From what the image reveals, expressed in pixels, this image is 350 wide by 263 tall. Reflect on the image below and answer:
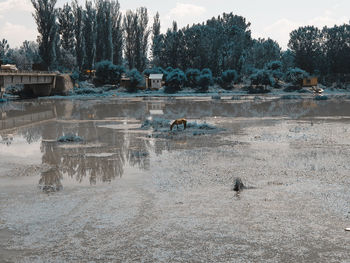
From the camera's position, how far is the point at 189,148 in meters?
23.0

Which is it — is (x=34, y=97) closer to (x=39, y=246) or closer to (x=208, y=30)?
(x=208, y=30)

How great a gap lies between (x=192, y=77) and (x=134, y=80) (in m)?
13.0

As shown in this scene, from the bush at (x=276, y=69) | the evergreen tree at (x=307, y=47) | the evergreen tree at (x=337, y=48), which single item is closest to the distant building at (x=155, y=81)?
the bush at (x=276, y=69)

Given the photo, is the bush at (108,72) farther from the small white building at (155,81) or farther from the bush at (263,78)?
the bush at (263,78)

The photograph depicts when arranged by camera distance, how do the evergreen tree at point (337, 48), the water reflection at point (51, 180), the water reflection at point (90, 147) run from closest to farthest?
1. the water reflection at point (51, 180)
2. the water reflection at point (90, 147)
3. the evergreen tree at point (337, 48)

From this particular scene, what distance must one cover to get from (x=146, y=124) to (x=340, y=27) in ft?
302

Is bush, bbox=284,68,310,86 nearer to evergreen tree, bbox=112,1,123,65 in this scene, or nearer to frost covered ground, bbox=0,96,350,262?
evergreen tree, bbox=112,1,123,65

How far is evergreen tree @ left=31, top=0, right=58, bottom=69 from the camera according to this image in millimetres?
83812

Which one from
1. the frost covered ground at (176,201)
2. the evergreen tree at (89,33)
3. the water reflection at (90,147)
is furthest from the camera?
the evergreen tree at (89,33)

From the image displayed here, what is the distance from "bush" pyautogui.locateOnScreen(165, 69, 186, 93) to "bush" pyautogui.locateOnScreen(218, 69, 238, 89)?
951 centimetres

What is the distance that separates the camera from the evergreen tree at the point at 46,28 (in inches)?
3300

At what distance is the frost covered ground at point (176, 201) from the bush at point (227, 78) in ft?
218

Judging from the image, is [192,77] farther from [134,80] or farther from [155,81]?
[134,80]

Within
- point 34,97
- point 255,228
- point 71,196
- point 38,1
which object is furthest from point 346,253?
point 38,1
